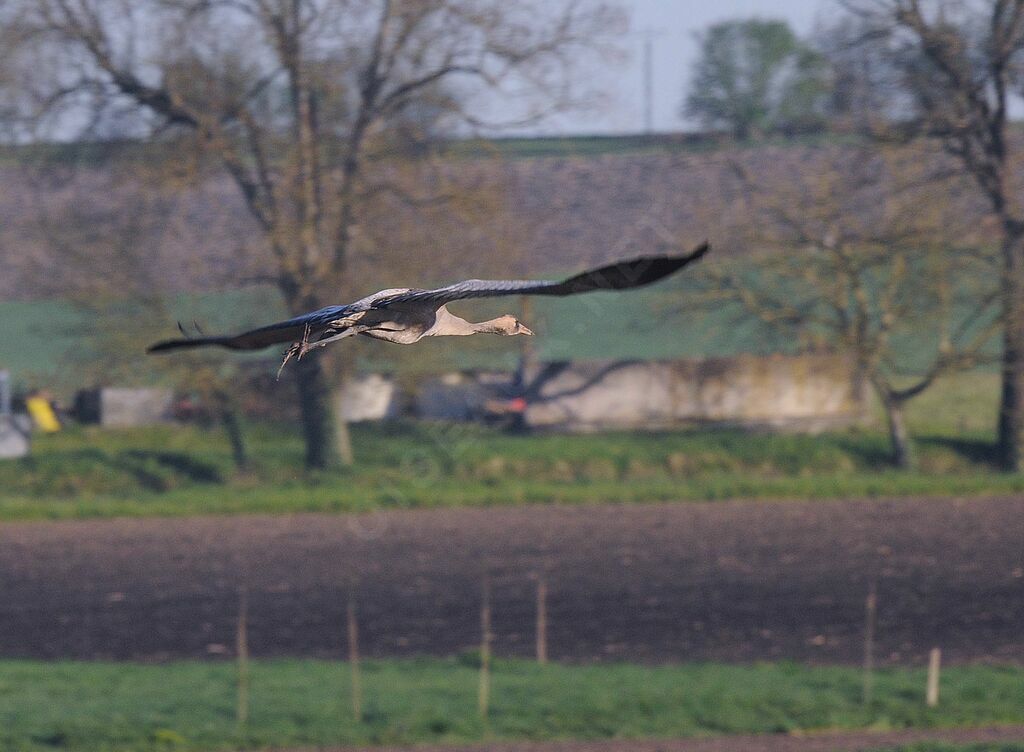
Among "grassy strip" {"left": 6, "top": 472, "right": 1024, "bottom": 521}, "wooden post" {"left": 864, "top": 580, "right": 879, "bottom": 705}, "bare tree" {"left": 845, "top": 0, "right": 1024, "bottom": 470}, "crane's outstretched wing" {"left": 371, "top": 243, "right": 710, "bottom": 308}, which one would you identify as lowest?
"wooden post" {"left": 864, "top": 580, "right": 879, "bottom": 705}

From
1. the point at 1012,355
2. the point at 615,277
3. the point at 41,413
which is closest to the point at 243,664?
the point at 615,277

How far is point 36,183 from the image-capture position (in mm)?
24781

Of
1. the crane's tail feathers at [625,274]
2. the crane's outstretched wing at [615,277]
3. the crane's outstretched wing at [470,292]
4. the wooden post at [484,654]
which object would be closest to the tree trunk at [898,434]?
the wooden post at [484,654]

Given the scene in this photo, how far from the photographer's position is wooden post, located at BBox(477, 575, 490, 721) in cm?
1271

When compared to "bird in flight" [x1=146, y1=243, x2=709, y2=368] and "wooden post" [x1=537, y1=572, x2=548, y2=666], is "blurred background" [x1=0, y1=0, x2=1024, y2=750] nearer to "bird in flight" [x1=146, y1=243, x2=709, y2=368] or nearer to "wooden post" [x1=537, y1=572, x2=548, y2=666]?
"wooden post" [x1=537, y1=572, x2=548, y2=666]

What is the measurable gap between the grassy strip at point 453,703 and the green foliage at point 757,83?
590 inches

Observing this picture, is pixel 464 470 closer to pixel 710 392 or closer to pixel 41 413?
Result: pixel 710 392

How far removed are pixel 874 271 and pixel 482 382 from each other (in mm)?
7565

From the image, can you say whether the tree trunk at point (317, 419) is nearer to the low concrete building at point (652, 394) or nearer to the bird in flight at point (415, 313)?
the low concrete building at point (652, 394)

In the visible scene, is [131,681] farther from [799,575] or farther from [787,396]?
[787,396]

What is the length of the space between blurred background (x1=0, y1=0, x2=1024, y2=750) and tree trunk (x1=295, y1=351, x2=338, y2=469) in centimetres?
7

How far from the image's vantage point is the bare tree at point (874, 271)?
2498cm

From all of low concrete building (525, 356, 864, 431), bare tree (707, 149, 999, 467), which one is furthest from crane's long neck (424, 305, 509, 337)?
low concrete building (525, 356, 864, 431)

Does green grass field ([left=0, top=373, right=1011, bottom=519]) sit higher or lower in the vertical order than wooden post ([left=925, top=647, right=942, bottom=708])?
higher
